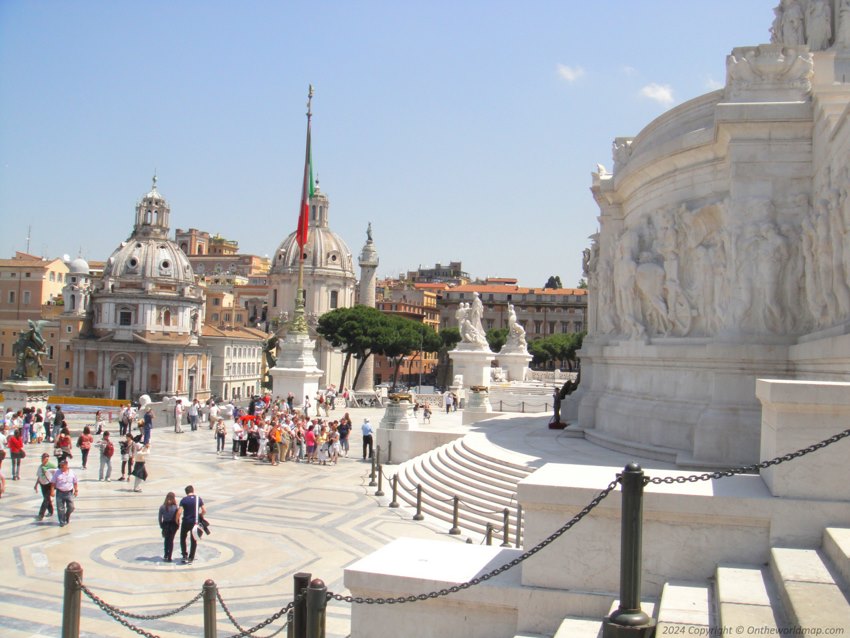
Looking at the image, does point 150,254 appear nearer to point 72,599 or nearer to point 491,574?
point 72,599

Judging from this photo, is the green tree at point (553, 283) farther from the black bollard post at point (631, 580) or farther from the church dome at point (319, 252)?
the black bollard post at point (631, 580)

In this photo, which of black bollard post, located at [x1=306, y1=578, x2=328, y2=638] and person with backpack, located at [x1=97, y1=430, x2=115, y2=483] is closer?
black bollard post, located at [x1=306, y1=578, x2=328, y2=638]

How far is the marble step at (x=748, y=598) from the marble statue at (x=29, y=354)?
33536mm

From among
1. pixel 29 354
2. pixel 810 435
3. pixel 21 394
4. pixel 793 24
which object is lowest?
pixel 21 394

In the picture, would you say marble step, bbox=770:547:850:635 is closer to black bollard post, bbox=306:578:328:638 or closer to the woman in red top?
black bollard post, bbox=306:578:328:638

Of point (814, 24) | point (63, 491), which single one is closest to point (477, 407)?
point (814, 24)

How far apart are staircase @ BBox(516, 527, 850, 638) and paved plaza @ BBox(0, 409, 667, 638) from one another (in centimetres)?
434

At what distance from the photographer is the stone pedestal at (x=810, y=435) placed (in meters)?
5.37

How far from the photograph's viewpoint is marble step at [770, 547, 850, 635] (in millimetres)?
4215

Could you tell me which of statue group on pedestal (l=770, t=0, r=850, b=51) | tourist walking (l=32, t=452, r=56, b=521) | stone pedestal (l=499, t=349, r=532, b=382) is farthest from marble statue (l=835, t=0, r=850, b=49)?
stone pedestal (l=499, t=349, r=532, b=382)

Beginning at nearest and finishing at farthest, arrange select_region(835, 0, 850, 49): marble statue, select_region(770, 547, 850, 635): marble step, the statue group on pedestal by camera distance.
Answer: select_region(770, 547, 850, 635): marble step
select_region(835, 0, 850, 49): marble statue
the statue group on pedestal

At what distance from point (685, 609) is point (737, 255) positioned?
865cm

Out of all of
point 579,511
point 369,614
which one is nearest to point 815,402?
point 579,511

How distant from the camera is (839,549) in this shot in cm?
485
